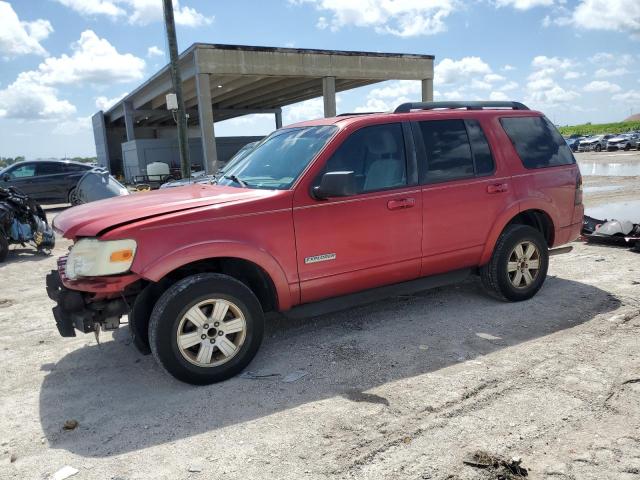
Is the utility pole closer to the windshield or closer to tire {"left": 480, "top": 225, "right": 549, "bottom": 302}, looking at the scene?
the windshield

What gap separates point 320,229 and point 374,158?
2.70ft

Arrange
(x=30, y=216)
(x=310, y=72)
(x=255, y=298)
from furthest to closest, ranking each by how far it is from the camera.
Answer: (x=310, y=72)
(x=30, y=216)
(x=255, y=298)

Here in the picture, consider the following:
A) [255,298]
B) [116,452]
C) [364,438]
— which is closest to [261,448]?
[364,438]

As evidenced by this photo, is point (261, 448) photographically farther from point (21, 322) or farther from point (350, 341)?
point (21, 322)

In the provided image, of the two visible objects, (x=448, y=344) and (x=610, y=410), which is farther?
(x=448, y=344)

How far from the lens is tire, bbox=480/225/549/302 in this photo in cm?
488

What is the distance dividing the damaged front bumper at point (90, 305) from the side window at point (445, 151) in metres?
2.59

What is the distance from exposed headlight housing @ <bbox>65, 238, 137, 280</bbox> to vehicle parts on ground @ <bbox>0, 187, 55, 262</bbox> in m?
5.76

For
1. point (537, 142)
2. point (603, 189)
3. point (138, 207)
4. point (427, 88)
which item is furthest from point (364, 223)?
point (427, 88)

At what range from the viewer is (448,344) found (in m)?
4.10

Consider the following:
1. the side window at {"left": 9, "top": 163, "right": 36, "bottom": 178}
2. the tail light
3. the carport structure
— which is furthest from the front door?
the side window at {"left": 9, "top": 163, "right": 36, "bottom": 178}

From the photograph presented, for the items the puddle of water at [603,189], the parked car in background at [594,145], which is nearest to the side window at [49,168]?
the puddle of water at [603,189]

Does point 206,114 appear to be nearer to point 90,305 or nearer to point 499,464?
point 90,305

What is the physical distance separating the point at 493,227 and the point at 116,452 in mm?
3647
